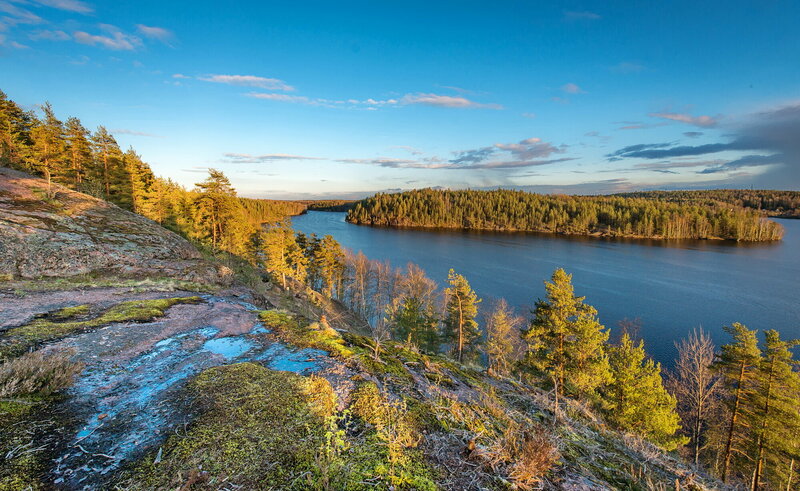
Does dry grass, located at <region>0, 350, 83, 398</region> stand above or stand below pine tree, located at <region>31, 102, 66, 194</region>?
below

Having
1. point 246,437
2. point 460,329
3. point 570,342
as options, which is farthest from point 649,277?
point 246,437

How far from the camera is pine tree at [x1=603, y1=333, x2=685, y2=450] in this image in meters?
17.2

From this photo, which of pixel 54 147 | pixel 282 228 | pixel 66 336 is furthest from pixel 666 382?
pixel 54 147

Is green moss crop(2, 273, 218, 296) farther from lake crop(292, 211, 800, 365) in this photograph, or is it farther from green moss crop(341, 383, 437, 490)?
lake crop(292, 211, 800, 365)

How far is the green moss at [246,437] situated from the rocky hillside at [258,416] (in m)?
0.01

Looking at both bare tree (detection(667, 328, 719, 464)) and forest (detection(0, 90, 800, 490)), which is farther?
bare tree (detection(667, 328, 719, 464))

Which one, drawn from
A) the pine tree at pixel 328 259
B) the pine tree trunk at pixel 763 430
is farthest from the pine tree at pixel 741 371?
the pine tree at pixel 328 259

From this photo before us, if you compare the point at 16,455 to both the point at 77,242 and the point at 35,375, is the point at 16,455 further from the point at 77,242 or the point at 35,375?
the point at 77,242

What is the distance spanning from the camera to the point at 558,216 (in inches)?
4818

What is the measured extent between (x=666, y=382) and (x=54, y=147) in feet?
192

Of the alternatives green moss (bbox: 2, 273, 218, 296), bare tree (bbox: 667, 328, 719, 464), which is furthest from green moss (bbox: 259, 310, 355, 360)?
bare tree (bbox: 667, 328, 719, 464)

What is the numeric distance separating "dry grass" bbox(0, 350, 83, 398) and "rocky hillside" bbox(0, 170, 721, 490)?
15 millimetres

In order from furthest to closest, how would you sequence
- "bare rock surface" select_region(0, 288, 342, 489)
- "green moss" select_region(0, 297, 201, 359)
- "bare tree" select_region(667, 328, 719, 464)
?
"bare tree" select_region(667, 328, 719, 464) → "green moss" select_region(0, 297, 201, 359) → "bare rock surface" select_region(0, 288, 342, 489)

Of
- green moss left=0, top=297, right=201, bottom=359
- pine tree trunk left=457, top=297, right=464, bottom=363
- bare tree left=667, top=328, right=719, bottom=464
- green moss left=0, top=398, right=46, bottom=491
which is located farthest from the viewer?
pine tree trunk left=457, top=297, right=464, bottom=363
